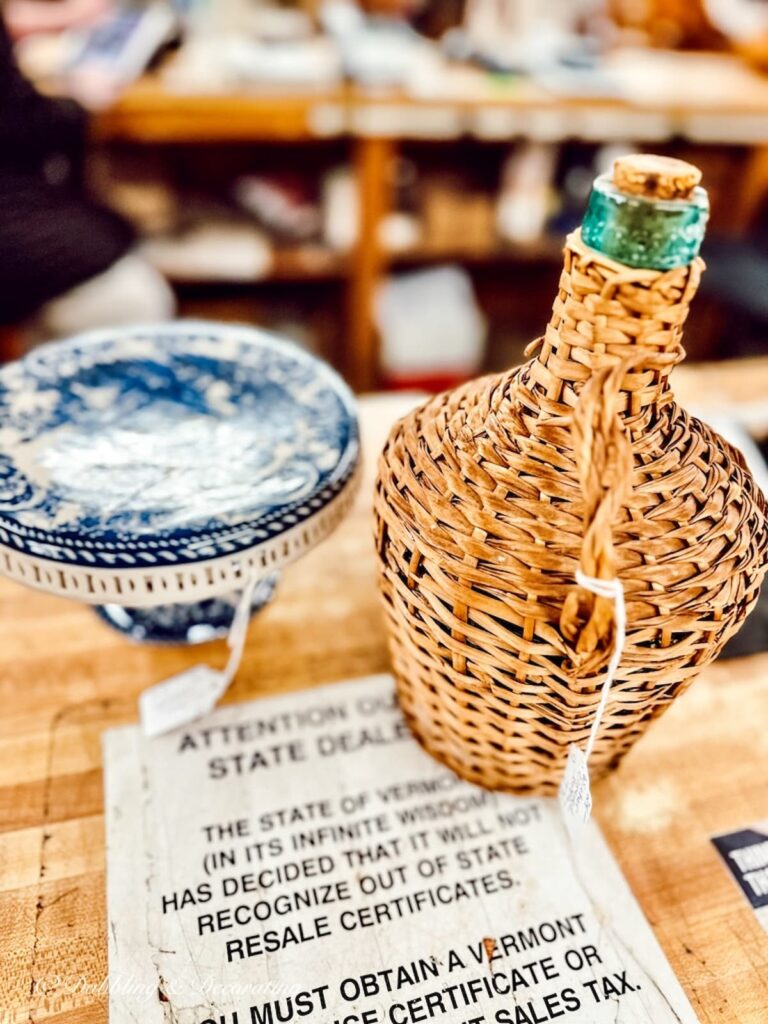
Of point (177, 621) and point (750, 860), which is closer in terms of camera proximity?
point (750, 860)

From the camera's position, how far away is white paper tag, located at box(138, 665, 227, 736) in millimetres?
727

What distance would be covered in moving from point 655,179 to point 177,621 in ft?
1.90

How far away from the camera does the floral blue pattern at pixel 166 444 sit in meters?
0.64

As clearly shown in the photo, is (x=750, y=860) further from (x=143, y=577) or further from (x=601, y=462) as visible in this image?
(x=143, y=577)

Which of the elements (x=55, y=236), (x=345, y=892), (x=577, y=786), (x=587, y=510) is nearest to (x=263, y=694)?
(x=345, y=892)

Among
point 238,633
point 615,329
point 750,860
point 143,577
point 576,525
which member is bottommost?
point 750,860

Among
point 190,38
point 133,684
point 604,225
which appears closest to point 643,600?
point 604,225

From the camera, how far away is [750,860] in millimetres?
670

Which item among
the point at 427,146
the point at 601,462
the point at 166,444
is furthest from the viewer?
the point at 427,146

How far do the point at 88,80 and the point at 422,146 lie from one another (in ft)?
3.23

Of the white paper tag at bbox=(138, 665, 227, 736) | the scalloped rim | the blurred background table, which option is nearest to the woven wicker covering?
the scalloped rim

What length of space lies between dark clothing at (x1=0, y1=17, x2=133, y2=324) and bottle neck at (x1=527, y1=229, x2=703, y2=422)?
1154mm

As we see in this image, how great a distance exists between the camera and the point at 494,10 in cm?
229

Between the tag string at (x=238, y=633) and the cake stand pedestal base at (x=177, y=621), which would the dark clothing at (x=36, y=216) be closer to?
the cake stand pedestal base at (x=177, y=621)
